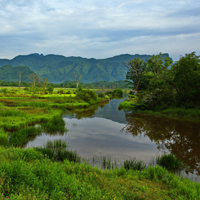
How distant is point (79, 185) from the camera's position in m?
6.07

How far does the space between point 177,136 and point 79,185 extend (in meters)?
13.5

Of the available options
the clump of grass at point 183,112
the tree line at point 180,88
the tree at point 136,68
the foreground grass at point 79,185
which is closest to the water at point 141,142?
the foreground grass at point 79,185

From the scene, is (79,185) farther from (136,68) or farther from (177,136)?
(136,68)

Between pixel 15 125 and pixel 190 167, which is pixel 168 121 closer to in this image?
pixel 190 167

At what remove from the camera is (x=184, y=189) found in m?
6.70

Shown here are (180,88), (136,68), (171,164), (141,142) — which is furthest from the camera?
(136,68)

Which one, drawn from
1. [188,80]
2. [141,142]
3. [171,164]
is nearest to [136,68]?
[188,80]

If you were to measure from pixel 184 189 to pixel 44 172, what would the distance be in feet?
17.8

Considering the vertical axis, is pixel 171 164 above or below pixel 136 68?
below

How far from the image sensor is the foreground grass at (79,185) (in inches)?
205

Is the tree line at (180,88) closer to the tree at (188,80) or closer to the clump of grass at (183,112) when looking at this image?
the tree at (188,80)

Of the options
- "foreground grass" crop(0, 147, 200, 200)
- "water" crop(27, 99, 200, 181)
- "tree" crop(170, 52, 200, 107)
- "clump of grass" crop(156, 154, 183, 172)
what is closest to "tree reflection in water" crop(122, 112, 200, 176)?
"water" crop(27, 99, 200, 181)

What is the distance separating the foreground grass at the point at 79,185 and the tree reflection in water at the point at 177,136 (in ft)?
11.5

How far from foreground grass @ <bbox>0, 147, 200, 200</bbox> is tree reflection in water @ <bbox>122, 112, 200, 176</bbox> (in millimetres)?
3497
